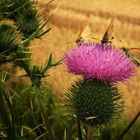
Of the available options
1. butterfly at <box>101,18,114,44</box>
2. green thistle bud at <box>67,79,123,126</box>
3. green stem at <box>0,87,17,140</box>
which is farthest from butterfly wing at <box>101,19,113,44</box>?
green stem at <box>0,87,17,140</box>

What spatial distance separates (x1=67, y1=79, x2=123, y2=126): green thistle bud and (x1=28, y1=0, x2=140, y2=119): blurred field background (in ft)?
0.22

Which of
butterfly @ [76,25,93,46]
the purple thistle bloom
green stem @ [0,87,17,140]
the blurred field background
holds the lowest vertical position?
the blurred field background

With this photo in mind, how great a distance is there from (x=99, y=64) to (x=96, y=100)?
185 mm

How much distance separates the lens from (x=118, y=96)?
2420 millimetres

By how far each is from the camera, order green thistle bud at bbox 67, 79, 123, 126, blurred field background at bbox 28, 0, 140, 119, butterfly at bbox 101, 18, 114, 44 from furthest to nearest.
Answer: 1. blurred field background at bbox 28, 0, 140, 119
2. green thistle bud at bbox 67, 79, 123, 126
3. butterfly at bbox 101, 18, 114, 44

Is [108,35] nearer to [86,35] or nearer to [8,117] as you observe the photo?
[86,35]

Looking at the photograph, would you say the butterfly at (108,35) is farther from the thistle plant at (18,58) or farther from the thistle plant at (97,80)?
the thistle plant at (18,58)

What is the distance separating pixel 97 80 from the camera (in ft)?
7.72

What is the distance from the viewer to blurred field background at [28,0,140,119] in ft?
15.4

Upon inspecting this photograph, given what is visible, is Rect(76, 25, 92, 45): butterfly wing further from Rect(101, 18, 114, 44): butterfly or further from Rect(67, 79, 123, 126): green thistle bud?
Rect(67, 79, 123, 126): green thistle bud

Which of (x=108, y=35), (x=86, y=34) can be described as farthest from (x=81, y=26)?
(x=108, y=35)

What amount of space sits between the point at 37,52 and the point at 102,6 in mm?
7607

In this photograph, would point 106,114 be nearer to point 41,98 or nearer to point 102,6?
point 41,98

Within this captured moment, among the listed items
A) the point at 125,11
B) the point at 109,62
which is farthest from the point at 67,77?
the point at 125,11
